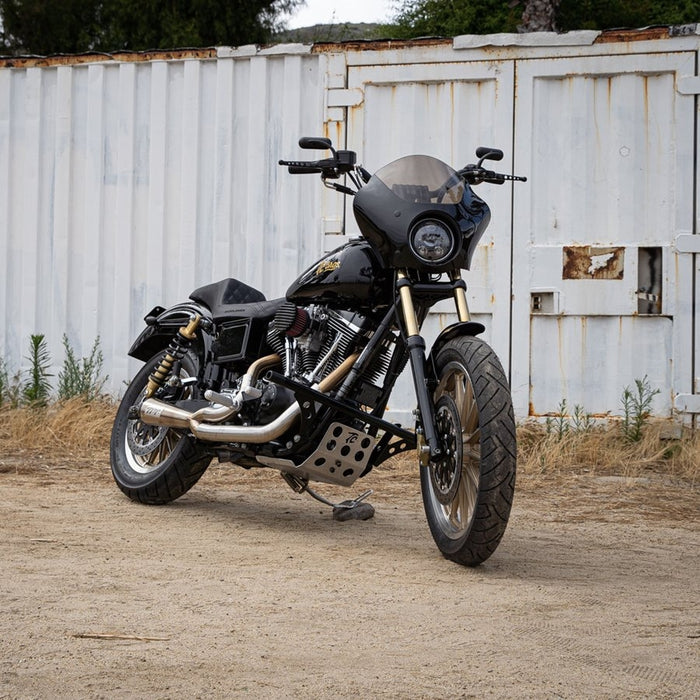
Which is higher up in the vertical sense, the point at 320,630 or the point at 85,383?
the point at 85,383

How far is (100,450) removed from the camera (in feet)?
22.9

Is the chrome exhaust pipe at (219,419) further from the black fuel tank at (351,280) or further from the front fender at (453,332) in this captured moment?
the front fender at (453,332)

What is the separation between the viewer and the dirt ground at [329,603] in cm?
262

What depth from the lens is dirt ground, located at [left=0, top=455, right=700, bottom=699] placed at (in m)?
2.62

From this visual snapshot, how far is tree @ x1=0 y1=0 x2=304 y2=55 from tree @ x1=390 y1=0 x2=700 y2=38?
7.09ft

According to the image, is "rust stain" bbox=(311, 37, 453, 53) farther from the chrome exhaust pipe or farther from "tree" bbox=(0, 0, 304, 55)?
"tree" bbox=(0, 0, 304, 55)

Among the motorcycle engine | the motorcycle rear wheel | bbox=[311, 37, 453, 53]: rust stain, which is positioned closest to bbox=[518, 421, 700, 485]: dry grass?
the motorcycle rear wheel

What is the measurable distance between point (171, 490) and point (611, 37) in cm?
399

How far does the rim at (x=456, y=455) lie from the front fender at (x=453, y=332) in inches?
4.3

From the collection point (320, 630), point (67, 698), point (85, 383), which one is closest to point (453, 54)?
point (85, 383)

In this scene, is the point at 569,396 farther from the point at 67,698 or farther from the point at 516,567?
the point at 67,698

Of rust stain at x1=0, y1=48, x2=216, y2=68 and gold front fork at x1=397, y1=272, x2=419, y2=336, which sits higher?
rust stain at x1=0, y1=48, x2=216, y2=68

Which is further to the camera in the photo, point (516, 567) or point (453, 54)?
point (453, 54)

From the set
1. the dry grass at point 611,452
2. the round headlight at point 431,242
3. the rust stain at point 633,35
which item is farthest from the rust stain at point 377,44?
the round headlight at point 431,242
